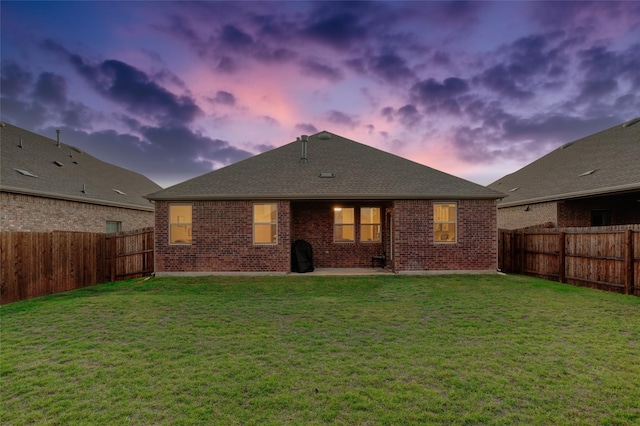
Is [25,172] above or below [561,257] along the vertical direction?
above

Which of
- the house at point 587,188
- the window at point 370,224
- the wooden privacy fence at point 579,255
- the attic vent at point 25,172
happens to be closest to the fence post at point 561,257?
the wooden privacy fence at point 579,255

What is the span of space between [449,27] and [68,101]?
18545 mm

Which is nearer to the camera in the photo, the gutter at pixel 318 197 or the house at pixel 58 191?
the house at pixel 58 191

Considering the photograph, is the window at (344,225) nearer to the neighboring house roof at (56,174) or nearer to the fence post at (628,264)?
the neighboring house roof at (56,174)

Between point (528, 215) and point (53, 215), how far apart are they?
785 inches

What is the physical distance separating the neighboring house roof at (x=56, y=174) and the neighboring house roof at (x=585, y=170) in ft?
54.8

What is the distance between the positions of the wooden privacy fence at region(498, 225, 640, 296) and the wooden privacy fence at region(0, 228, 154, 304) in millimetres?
13850

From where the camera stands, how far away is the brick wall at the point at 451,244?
1129 cm

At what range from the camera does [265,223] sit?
38.0 feet

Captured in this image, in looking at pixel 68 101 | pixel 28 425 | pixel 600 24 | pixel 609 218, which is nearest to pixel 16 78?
pixel 68 101

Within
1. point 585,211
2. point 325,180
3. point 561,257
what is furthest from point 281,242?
point 585,211

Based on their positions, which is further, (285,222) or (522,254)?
(522,254)

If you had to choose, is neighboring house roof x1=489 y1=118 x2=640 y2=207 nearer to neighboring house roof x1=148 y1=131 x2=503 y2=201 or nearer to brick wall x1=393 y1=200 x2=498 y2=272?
brick wall x1=393 y1=200 x2=498 y2=272

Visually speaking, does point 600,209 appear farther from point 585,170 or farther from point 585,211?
point 585,170
